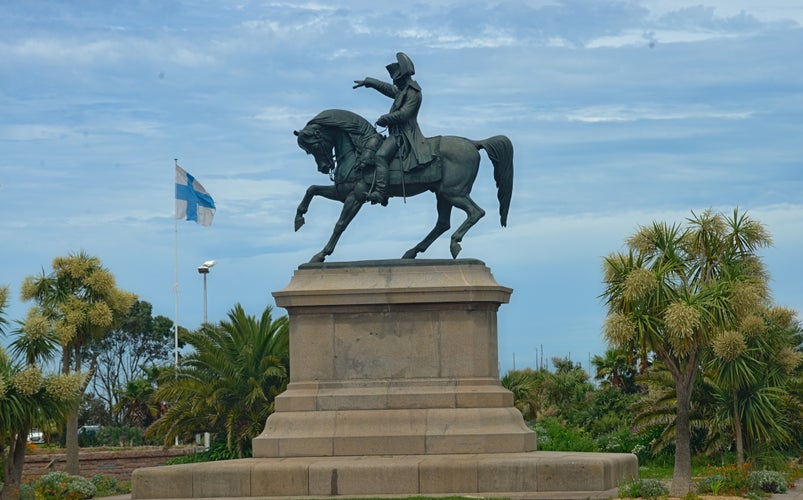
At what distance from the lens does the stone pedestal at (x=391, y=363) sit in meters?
19.1

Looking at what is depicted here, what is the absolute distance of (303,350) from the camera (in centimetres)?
2014

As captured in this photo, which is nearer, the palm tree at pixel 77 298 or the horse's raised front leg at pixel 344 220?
the horse's raised front leg at pixel 344 220

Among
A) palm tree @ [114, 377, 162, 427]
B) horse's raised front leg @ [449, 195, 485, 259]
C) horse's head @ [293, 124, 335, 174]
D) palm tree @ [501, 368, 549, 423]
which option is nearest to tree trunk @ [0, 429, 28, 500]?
horse's head @ [293, 124, 335, 174]

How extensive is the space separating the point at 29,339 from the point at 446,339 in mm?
9749

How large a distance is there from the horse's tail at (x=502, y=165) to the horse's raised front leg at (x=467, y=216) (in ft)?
3.51

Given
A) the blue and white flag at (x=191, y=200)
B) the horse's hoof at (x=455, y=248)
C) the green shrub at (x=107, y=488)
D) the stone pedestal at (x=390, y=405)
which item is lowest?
the green shrub at (x=107, y=488)

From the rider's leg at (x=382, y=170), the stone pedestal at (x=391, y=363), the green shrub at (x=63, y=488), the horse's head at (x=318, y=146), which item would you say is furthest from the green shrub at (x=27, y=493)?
the rider's leg at (x=382, y=170)

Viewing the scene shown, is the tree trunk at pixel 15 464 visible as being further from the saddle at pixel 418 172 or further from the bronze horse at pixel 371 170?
the saddle at pixel 418 172

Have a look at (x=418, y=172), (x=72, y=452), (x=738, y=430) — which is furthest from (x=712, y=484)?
(x=72, y=452)

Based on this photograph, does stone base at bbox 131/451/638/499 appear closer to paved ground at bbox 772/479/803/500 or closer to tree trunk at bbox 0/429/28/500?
paved ground at bbox 772/479/803/500

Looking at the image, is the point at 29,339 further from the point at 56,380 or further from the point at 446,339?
the point at 446,339

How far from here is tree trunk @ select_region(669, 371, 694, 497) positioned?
67.8 feet

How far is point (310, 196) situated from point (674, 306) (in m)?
6.63

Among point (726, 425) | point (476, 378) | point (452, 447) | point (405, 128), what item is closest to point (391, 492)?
point (452, 447)
